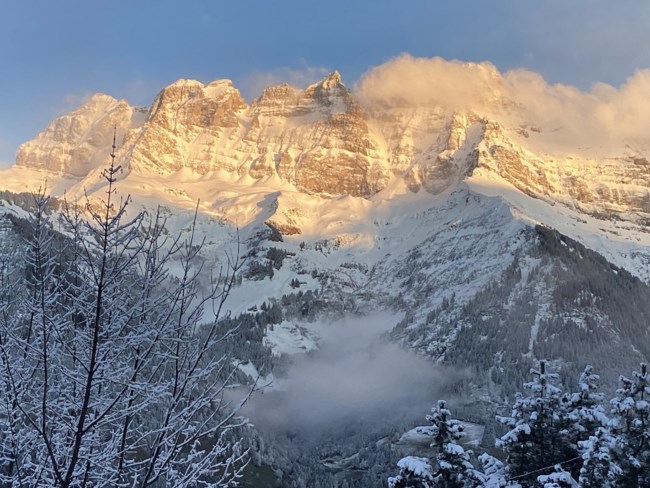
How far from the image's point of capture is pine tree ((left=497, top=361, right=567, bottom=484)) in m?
25.8

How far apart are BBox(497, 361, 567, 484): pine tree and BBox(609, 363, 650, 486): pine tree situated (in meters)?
2.82

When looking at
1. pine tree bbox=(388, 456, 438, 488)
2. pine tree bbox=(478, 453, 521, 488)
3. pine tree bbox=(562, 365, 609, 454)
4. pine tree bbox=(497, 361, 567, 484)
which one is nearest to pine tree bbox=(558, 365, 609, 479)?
pine tree bbox=(562, 365, 609, 454)

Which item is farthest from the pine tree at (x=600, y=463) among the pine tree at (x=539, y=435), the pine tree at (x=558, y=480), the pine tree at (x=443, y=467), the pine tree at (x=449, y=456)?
the pine tree at (x=449, y=456)

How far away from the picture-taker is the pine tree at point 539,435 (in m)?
25.8

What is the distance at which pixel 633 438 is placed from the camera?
891 inches

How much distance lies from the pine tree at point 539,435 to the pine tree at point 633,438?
2.82 meters

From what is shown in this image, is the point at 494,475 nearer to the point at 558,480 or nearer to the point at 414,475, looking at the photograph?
the point at 414,475

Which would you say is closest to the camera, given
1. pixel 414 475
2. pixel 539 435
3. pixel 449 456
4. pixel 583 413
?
pixel 414 475

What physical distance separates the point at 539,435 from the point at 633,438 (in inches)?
160

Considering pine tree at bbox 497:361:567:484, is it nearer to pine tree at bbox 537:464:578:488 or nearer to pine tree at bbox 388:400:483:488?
pine tree at bbox 388:400:483:488

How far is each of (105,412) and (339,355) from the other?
192861mm

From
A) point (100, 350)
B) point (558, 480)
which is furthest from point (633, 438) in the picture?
point (100, 350)

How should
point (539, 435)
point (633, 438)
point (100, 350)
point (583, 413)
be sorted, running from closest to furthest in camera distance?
point (100, 350) → point (633, 438) → point (583, 413) → point (539, 435)

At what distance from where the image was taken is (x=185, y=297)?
8.55 meters
